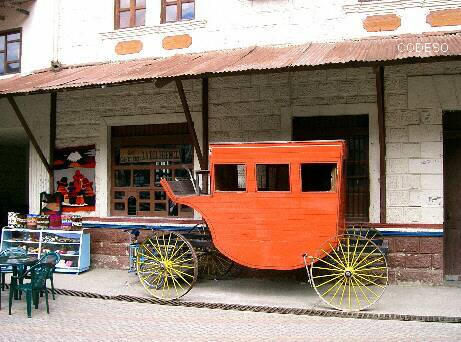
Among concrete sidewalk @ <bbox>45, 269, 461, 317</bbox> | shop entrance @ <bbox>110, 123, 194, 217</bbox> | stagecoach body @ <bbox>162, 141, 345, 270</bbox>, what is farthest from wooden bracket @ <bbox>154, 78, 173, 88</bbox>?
concrete sidewalk @ <bbox>45, 269, 461, 317</bbox>

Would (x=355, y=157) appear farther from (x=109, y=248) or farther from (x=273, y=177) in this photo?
(x=109, y=248)

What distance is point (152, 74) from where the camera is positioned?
895cm

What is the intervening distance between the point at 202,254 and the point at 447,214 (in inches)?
175

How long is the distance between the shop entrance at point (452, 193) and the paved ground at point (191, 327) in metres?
2.70

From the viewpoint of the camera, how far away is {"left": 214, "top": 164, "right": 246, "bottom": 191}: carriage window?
8234 mm

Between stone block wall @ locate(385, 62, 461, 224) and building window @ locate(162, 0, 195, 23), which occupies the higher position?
building window @ locate(162, 0, 195, 23)

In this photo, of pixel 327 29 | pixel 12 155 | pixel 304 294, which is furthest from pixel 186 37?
pixel 12 155

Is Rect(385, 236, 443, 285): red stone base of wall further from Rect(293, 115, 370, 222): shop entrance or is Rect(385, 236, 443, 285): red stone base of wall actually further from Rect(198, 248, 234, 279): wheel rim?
Rect(198, 248, 234, 279): wheel rim

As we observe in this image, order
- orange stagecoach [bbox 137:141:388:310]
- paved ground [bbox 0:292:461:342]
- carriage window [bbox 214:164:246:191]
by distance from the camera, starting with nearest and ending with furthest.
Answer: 1. paved ground [bbox 0:292:461:342]
2. orange stagecoach [bbox 137:141:388:310]
3. carriage window [bbox 214:164:246:191]

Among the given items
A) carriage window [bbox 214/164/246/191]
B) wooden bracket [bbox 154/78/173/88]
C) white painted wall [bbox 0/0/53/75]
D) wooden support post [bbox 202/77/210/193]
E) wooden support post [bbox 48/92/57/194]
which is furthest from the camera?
white painted wall [bbox 0/0/53/75]

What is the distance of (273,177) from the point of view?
28.1 ft

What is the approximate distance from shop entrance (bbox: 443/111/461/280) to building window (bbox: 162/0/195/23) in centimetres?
539

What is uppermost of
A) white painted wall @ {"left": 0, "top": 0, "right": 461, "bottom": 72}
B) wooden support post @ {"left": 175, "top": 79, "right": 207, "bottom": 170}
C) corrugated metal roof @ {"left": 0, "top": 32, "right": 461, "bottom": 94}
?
white painted wall @ {"left": 0, "top": 0, "right": 461, "bottom": 72}

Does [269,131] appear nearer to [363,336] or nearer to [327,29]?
[327,29]
